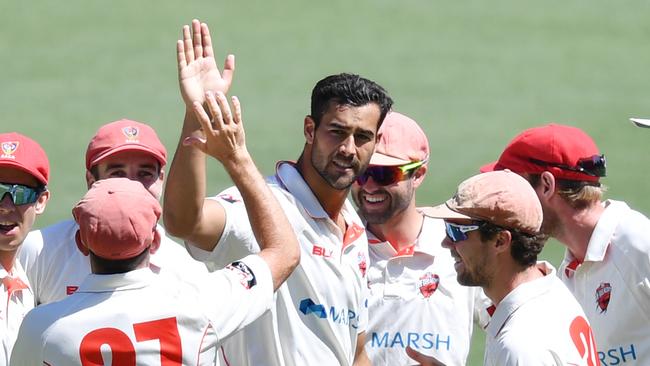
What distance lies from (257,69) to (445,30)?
1305 mm

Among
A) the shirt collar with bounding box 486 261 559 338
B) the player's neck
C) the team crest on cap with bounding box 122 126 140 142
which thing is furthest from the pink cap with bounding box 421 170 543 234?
the team crest on cap with bounding box 122 126 140 142

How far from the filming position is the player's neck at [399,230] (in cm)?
532

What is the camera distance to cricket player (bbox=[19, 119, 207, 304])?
4.64m

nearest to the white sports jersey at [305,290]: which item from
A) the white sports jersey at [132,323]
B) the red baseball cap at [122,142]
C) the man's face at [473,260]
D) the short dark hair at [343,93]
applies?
the short dark hair at [343,93]

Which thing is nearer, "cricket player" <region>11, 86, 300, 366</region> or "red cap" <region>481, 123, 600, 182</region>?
"cricket player" <region>11, 86, 300, 366</region>

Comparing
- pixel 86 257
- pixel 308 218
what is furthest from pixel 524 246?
pixel 86 257

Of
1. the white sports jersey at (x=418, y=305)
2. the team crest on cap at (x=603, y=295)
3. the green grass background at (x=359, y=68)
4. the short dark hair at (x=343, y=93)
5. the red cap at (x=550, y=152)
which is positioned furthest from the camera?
the green grass background at (x=359, y=68)

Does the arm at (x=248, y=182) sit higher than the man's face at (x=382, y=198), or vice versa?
the arm at (x=248, y=182)

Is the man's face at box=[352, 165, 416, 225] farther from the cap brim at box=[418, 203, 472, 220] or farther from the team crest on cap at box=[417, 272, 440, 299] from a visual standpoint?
the cap brim at box=[418, 203, 472, 220]

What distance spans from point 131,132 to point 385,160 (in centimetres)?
104

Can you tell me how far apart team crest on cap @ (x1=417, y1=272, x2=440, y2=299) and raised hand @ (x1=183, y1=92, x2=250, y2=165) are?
1609 millimetres

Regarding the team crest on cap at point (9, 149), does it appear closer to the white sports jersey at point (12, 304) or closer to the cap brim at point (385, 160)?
the white sports jersey at point (12, 304)

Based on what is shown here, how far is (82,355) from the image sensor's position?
339cm

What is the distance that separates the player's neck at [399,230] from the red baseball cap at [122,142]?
955 mm
